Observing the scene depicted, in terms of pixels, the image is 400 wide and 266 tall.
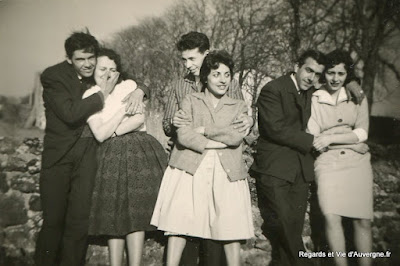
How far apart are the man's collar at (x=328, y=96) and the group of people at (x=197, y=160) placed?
0.5 inches

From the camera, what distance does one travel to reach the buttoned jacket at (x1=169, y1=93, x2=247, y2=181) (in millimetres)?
2742

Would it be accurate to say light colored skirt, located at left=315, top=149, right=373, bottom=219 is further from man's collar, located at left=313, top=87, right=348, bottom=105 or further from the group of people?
man's collar, located at left=313, top=87, right=348, bottom=105

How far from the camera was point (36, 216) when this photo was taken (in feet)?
10.5

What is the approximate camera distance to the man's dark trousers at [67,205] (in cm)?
279

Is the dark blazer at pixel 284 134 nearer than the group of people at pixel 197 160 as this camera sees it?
No

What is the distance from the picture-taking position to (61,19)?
3.50 m

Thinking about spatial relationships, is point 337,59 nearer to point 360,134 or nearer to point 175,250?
point 360,134

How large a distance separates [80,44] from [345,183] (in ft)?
8.47

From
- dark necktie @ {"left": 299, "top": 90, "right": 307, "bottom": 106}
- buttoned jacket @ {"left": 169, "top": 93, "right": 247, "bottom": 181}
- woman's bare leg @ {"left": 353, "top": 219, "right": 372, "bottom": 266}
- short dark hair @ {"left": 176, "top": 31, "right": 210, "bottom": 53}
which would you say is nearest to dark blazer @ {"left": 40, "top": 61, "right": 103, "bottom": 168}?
buttoned jacket @ {"left": 169, "top": 93, "right": 247, "bottom": 181}

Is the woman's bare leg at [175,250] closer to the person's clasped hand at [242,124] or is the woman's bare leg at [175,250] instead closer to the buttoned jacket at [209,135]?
the buttoned jacket at [209,135]

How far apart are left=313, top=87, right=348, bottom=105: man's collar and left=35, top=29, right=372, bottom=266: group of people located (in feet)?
0.04

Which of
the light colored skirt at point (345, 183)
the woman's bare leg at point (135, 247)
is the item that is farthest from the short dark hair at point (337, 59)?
the woman's bare leg at point (135, 247)

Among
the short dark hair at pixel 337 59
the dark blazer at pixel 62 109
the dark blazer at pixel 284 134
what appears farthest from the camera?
→ the short dark hair at pixel 337 59

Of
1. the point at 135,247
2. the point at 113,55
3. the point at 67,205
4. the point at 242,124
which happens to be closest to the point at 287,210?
the point at 242,124
